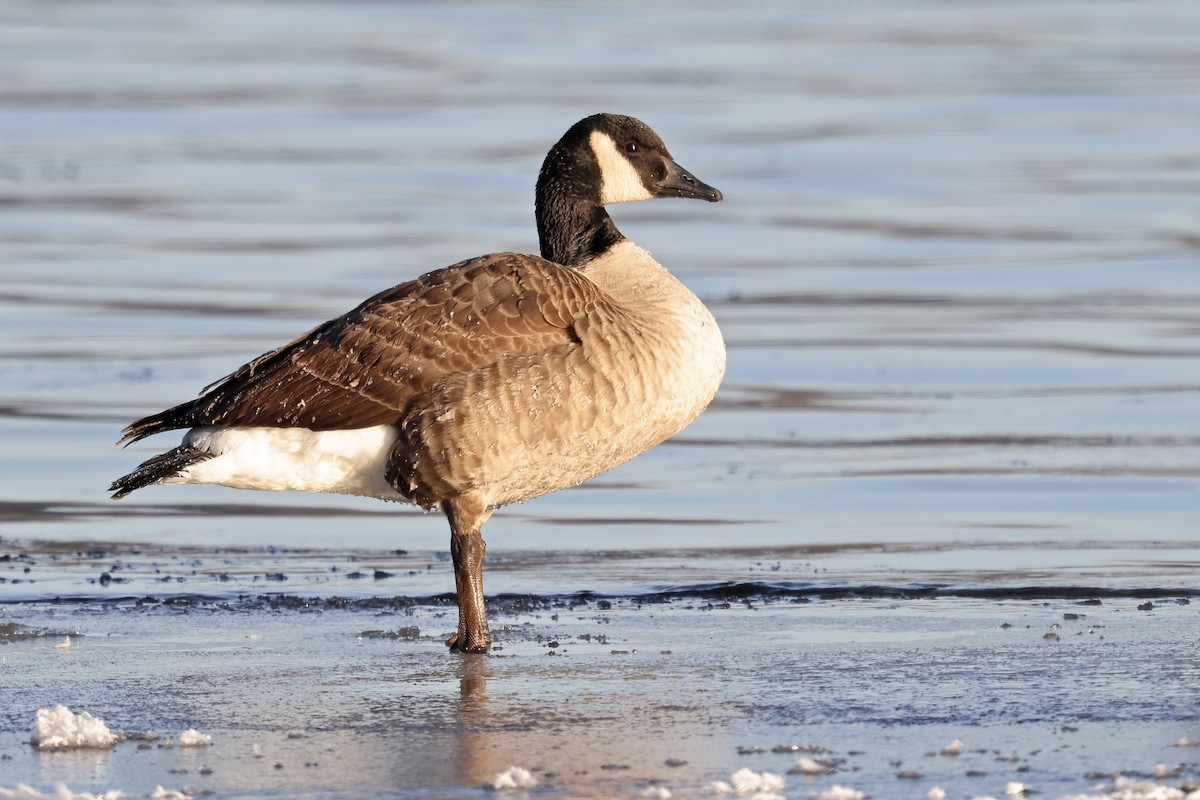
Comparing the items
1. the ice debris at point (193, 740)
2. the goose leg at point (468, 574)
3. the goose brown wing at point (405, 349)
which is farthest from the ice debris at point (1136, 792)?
the goose brown wing at point (405, 349)

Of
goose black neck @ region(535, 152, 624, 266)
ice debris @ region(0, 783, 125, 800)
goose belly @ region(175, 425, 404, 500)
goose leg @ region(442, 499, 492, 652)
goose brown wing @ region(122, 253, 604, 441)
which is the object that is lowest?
ice debris @ region(0, 783, 125, 800)

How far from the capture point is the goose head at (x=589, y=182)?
748cm

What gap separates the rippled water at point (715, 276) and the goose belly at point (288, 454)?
78 centimetres

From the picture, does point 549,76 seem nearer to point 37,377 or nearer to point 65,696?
point 37,377

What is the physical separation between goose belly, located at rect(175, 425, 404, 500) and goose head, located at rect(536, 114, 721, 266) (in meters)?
1.14

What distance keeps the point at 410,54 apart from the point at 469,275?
2256 centimetres

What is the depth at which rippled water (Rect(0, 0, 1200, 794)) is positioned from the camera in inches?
326

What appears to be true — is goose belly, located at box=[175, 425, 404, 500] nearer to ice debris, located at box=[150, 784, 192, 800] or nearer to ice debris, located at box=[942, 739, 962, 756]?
ice debris, located at box=[150, 784, 192, 800]

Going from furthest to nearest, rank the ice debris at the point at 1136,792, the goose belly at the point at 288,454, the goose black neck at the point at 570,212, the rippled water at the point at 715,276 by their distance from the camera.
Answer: the rippled water at the point at 715,276, the goose black neck at the point at 570,212, the goose belly at the point at 288,454, the ice debris at the point at 1136,792

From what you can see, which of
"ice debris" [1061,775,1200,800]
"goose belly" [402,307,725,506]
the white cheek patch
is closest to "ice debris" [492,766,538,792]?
"ice debris" [1061,775,1200,800]

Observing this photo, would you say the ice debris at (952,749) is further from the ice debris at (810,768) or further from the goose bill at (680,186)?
the goose bill at (680,186)

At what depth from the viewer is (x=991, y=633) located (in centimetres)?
651

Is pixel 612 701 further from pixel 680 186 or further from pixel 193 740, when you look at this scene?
pixel 680 186

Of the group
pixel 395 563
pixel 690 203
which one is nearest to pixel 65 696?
pixel 395 563
